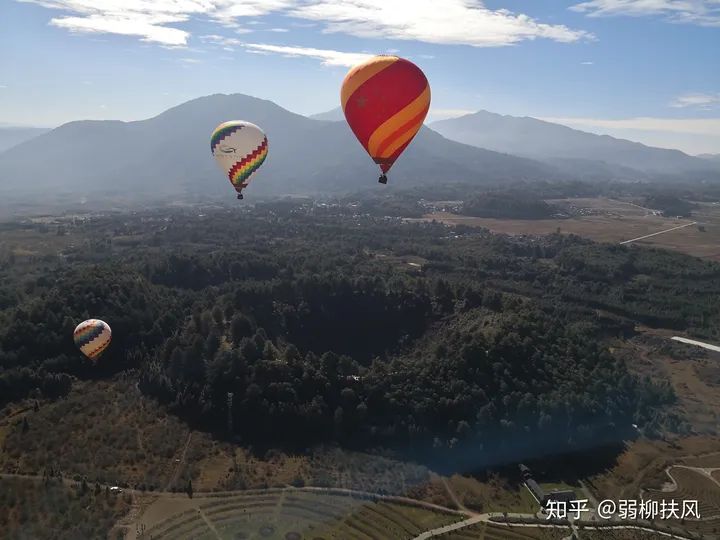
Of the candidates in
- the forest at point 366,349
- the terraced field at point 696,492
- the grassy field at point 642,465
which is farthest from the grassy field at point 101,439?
the terraced field at point 696,492

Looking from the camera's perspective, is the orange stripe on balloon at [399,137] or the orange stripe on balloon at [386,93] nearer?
the orange stripe on balloon at [386,93]

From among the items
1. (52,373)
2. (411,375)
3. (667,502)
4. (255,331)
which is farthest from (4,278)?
(667,502)

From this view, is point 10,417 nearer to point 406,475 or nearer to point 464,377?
point 406,475

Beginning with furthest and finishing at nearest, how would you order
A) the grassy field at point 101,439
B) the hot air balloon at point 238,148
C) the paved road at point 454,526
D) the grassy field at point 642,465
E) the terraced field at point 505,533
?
the hot air balloon at point 238,148
the grassy field at point 642,465
the grassy field at point 101,439
the terraced field at point 505,533
the paved road at point 454,526

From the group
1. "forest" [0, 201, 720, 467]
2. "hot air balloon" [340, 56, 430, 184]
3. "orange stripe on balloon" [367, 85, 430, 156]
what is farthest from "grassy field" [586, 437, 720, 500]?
"orange stripe on balloon" [367, 85, 430, 156]

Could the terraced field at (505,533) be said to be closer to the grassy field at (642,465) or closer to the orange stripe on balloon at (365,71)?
the grassy field at (642,465)
